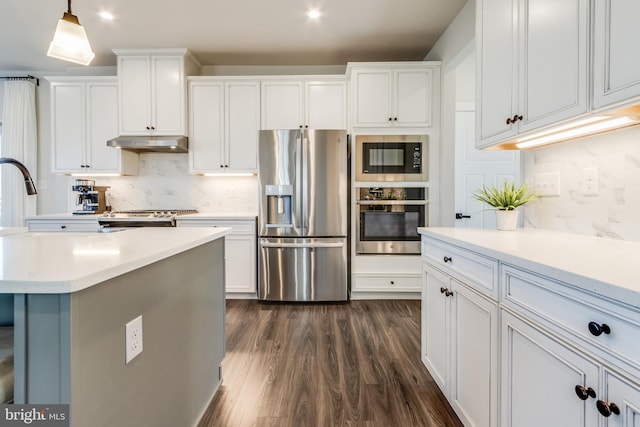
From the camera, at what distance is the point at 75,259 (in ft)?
2.96

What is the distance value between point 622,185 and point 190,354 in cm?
200

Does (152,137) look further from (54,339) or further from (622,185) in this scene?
(622,185)

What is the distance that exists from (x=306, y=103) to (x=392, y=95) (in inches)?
37.5

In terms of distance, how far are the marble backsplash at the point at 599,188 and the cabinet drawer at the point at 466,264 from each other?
60cm

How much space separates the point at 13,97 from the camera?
13.1ft

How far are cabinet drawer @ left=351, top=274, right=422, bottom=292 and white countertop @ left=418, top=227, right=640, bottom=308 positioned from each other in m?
1.86

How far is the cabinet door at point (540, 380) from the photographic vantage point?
0.79m

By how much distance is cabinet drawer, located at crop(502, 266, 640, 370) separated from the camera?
66 cm

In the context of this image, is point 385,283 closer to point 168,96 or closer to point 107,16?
point 168,96

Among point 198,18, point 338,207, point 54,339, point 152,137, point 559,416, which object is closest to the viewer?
point 54,339

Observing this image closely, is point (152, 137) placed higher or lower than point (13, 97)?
lower

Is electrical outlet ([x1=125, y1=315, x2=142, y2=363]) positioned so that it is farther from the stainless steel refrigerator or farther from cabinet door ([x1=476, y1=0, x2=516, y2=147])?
the stainless steel refrigerator

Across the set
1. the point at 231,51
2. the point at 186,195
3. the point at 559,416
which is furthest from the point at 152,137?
the point at 559,416

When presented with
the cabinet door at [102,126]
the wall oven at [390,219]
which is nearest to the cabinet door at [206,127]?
the cabinet door at [102,126]
